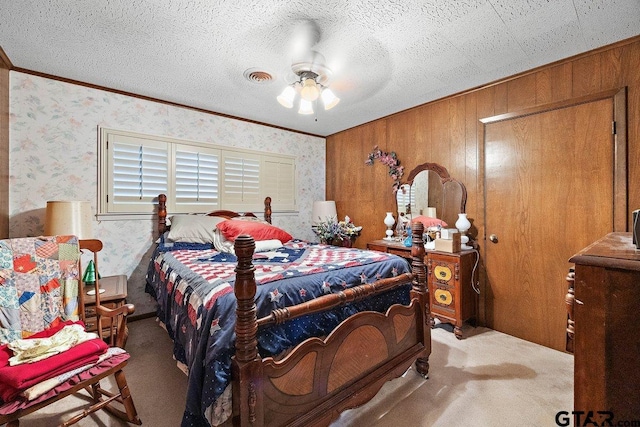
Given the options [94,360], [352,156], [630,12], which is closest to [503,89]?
[630,12]

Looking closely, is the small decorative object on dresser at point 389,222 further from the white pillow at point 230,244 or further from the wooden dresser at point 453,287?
the white pillow at point 230,244

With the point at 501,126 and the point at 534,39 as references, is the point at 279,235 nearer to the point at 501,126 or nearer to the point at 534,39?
the point at 501,126

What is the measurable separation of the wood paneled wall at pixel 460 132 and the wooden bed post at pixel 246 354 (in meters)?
2.60

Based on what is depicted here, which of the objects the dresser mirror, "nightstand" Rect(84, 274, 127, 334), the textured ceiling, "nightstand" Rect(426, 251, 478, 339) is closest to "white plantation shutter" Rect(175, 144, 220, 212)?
the textured ceiling

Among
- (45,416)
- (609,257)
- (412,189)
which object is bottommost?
(45,416)

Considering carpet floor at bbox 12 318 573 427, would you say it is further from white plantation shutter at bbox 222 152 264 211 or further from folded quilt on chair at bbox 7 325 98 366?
white plantation shutter at bbox 222 152 264 211

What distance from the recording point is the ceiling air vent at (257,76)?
2.52m

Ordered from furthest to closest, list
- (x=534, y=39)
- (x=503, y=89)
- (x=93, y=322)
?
(x=503, y=89), (x=93, y=322), (x=534, y=39)

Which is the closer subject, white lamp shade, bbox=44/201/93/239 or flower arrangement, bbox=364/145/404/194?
white lamp shade, bbox=44/201/93/239

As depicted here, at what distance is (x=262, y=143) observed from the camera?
407cm

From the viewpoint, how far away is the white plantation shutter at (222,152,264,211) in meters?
3.75

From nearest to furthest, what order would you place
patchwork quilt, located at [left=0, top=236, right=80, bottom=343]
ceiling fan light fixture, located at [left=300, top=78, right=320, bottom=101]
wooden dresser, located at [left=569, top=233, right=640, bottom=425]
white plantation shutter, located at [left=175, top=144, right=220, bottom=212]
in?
wooden dresser, located at [left=569, top=233, right=640, bottom=425], patchwork quilt, located at [left=0, top=236, right=80, bottom=343], ceiling fan light fixture, located at [left=300, top=78, right=320, bottom=101], white plantation shutter, located at [left=175, top=144, right=220, bottom=212]

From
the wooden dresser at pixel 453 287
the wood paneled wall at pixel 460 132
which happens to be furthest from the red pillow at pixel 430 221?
the wooden dresser at pixel 453 287

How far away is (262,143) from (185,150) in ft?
3.52
